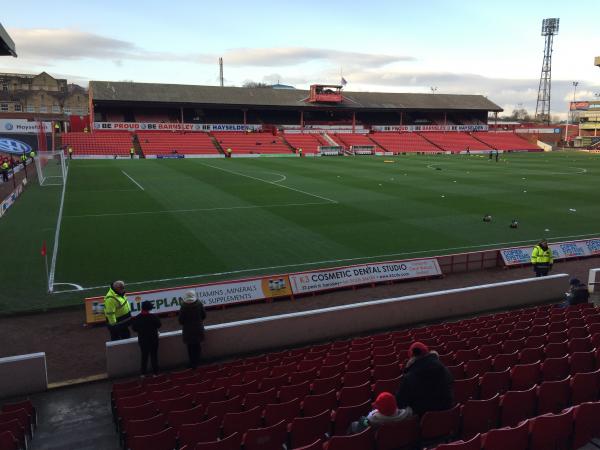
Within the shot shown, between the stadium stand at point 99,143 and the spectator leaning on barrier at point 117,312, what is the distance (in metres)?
56.2

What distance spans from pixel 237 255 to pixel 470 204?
54.3 feet

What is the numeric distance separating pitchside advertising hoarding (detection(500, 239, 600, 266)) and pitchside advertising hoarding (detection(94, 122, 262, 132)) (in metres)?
63.9

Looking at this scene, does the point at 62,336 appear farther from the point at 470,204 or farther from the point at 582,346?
the point at 470,204

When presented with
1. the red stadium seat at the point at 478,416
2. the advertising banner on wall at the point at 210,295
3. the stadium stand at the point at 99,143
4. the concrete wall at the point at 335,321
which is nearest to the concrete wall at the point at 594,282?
the concrete wall at the point at 335,321

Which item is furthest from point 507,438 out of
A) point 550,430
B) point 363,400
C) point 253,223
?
point 253,223

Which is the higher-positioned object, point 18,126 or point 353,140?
point 18,126

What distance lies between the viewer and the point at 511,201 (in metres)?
31.8

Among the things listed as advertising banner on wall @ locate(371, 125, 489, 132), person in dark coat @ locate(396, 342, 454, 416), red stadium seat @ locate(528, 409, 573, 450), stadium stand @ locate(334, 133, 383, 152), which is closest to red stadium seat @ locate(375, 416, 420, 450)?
person in dark coat @ locate(396, 342, 454, 416)

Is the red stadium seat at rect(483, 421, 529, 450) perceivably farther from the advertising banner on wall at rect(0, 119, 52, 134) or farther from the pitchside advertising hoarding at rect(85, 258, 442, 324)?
the advertising banner on wall at rect(0, 119, 52, 134)

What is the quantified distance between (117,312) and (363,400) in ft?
21.2

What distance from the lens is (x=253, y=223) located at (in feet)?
82.8

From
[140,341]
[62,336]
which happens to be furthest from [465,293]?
[62,336]

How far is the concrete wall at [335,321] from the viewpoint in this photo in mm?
10527

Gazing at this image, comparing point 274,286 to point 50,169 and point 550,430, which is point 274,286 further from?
point 50,169
